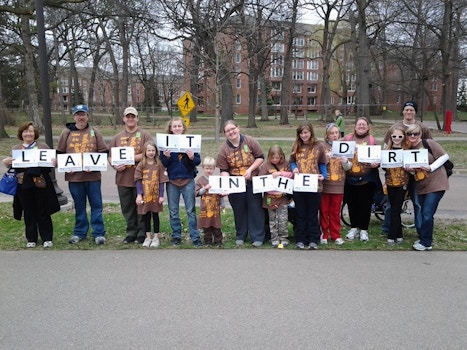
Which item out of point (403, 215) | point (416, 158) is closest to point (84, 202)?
point (416, 158)

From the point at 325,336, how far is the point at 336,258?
2.01 meters

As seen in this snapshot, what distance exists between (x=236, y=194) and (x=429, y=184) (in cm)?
269

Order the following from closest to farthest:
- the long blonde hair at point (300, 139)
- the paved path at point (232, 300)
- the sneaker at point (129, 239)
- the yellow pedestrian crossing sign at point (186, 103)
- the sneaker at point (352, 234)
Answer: the paved path at point (232, 300) < the long blonde hair at point (300, 139) < the sneaker at point (129, 239) < the sneaker at point (352, 234) < the yellow pedestrian crossing sign at point (186, 103)

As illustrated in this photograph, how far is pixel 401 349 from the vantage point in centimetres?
343

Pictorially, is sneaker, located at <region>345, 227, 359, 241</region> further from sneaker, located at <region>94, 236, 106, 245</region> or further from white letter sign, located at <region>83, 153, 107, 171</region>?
white letter sign, located at <region>83, 153, 107, 171</region>

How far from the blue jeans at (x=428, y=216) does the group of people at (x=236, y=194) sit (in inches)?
0.5

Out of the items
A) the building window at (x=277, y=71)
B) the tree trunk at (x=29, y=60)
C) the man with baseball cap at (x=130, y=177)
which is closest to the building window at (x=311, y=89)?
the building window at (x=277, y=71)

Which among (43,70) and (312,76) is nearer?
(43,70)

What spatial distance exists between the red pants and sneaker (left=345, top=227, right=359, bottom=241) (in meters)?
0.24

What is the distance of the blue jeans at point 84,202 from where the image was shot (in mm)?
6223

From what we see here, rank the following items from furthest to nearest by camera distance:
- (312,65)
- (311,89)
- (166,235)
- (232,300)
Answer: (311,89) < (312,65) < (166,235) < (232,300)

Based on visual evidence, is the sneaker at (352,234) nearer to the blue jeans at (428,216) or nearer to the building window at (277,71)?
the blue jeans at (428,216)

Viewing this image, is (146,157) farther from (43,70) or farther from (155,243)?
(43,70)

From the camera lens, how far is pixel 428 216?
5824 millimetres
